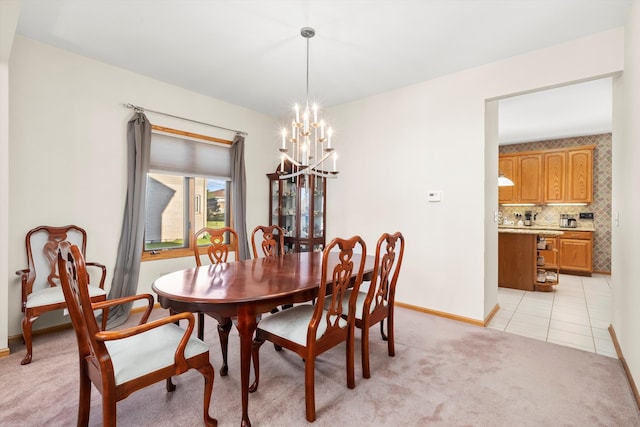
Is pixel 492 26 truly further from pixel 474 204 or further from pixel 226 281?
pixel 226 281

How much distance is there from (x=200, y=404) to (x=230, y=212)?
2.78m

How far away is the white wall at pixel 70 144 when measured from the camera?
264 cm

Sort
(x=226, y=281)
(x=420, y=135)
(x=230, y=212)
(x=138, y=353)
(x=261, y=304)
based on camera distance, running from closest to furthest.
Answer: (x=138, y=353), (x=261, y=304), (x=226, y=281), (x=420, y=135), (x=230, y=212)

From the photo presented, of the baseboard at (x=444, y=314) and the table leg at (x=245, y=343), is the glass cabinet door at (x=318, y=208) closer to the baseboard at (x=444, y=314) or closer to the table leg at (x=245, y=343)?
the baseboard at (x=444, y=314)

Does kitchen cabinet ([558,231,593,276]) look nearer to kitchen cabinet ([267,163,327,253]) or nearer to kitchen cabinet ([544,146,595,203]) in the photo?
kitchen cabinet ([544,146,595,203])

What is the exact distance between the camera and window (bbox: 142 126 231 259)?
3.60 metres

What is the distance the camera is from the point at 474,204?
10.4ft

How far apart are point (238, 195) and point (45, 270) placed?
6.94ft

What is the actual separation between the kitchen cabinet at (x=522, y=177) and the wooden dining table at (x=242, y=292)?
5.43 meters

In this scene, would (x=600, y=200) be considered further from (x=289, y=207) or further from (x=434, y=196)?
(x=289, y=207)

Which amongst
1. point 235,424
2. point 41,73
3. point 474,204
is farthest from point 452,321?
point 41,73

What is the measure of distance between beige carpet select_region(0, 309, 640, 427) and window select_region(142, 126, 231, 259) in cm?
143

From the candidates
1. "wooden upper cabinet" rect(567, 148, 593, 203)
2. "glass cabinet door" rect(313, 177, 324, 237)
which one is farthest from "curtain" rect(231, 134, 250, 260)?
"wooden upper cabinet" rect(567, 148, 593, 203)

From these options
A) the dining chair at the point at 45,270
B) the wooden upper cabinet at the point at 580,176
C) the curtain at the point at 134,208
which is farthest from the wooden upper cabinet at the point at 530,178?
the dining chair at the point at 45,270
